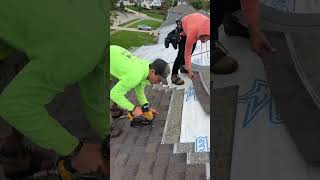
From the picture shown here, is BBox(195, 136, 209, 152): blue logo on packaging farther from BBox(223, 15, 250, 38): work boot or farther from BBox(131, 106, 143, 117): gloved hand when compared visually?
BBox(223, 15, 250, 38): work boot

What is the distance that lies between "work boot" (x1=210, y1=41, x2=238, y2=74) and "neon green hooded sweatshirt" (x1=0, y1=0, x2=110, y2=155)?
0.25m

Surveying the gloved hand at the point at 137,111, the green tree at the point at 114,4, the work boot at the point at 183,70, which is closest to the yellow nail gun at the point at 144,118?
the gloved hand at the point at 137,111

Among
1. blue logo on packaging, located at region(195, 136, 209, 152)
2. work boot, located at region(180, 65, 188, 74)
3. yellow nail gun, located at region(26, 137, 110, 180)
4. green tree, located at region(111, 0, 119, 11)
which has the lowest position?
yellow nail gun, located at region(26, 137, 110, 180)

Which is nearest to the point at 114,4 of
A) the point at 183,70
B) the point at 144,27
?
the point at 144,27

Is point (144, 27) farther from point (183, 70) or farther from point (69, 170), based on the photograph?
point (69, 170)

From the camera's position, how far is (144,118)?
0.91 metres

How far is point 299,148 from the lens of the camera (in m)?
0.99

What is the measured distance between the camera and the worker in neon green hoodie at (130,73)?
35.3 inches

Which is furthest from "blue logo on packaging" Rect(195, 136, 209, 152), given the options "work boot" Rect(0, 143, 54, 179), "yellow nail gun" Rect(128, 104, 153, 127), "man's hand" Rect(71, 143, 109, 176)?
"work boot" Rect(0, 143, 54, 179)

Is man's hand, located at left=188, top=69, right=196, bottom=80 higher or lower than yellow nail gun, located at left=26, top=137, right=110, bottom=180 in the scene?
higher

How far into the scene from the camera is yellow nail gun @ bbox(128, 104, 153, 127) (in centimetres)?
91

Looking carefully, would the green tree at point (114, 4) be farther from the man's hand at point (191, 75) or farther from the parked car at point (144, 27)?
the man's hand at point (191, 75)

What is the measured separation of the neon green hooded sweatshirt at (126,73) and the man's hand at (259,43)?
26cm

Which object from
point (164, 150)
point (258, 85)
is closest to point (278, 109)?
point (258, 85)
